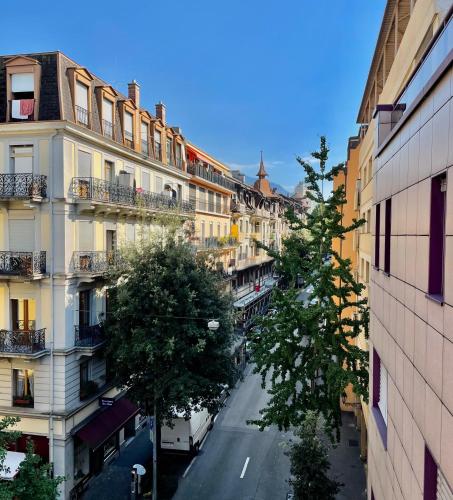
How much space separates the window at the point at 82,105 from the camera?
19.6m

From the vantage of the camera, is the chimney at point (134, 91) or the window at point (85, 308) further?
the chimney at point (134, 91)

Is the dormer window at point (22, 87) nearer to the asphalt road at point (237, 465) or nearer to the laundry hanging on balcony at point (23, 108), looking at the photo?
the laundry hanging on balcony at point (23, 108)

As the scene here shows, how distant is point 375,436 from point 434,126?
7988 mm

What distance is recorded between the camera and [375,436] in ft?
36.3

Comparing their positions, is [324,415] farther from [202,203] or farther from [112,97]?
[202,203]

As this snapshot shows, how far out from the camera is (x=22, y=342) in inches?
748

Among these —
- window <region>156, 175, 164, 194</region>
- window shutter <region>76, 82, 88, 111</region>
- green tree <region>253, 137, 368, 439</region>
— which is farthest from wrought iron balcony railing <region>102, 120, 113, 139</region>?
green tree <region>253, 137, 368, 439</region>

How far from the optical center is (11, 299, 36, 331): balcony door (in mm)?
19609

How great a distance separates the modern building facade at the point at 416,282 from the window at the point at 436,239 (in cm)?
1

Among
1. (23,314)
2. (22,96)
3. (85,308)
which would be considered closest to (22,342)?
(23,314)

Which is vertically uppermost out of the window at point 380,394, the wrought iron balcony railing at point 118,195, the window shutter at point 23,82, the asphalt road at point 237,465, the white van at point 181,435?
the window shutter at point 23,82

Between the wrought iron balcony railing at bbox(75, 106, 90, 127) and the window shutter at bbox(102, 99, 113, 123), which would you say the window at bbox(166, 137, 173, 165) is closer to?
the window shutter at bbox(102, 99, 113, 123)

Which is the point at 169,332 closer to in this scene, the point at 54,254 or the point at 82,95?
the point at 54,254

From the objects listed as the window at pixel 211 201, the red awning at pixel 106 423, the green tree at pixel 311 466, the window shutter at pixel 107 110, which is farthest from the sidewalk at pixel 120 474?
the window at pixel 211 201
